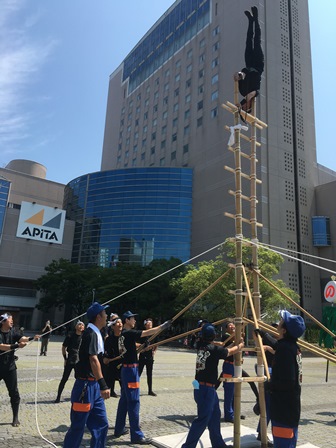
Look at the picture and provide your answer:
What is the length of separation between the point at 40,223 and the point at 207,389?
205 ft

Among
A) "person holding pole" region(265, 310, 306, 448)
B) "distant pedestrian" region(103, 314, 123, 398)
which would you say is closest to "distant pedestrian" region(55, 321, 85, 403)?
"distant pedestrian" region(103, 314, 123, 398)

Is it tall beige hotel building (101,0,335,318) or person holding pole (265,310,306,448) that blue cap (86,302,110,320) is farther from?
tall beige hotel building (101,0,335,318)

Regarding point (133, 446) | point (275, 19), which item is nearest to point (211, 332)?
point (133, 446)

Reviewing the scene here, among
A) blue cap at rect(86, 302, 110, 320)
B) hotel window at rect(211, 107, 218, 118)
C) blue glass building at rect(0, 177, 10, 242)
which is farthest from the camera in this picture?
blue glass building at rect(0, 177, 10, 242)

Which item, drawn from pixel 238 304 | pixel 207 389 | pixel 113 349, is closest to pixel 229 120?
pixel 113 349

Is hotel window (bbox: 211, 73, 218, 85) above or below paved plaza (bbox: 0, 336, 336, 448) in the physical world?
above

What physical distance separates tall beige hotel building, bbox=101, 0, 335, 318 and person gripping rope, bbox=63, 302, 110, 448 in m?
42.9

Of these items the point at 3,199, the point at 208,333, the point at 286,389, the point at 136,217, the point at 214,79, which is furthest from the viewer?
the point at 214,79

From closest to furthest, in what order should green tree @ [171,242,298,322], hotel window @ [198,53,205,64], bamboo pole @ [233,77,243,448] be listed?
bamboo pole @ [233,77,243,448] → green tree @ [171,242,298,322] → hotel window @ [198,53,205,64]

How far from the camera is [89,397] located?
4.72 meters

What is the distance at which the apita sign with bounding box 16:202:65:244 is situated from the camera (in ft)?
203

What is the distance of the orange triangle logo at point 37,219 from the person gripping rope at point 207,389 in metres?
61.5

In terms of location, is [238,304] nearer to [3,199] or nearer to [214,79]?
[214,79]

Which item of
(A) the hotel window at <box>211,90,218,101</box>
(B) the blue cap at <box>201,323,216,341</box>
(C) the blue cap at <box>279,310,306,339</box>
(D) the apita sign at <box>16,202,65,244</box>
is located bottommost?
(B) the blue cap at <box>201,323,216,341</box>
